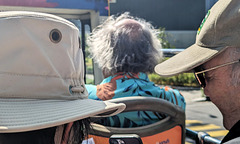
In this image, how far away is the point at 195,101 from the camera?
9914 millimetres

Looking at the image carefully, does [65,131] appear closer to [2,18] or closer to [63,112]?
[63,112]

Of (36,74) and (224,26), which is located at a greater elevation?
(224,26)

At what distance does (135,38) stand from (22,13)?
112 cm

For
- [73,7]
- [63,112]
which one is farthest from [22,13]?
[73,7]

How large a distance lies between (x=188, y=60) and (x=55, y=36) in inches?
26.2

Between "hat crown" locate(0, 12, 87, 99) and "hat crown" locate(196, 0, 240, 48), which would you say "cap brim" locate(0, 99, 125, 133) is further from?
"hat crown" locate(196, 0, 240, 48)

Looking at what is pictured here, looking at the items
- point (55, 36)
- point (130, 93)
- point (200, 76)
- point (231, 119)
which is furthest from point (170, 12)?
point (55, 36)

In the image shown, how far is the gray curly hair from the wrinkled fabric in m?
0.07

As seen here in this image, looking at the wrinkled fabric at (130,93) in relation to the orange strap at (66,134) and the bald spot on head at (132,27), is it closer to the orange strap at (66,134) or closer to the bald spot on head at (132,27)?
the bald spot on head at (132,27)

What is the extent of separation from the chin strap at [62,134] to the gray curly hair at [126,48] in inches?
36.5

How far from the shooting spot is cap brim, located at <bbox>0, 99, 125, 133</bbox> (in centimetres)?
83

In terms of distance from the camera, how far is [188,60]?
1305 mm

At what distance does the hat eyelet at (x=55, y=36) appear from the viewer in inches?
37.7

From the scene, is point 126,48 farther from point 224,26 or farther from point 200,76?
point 224,26
